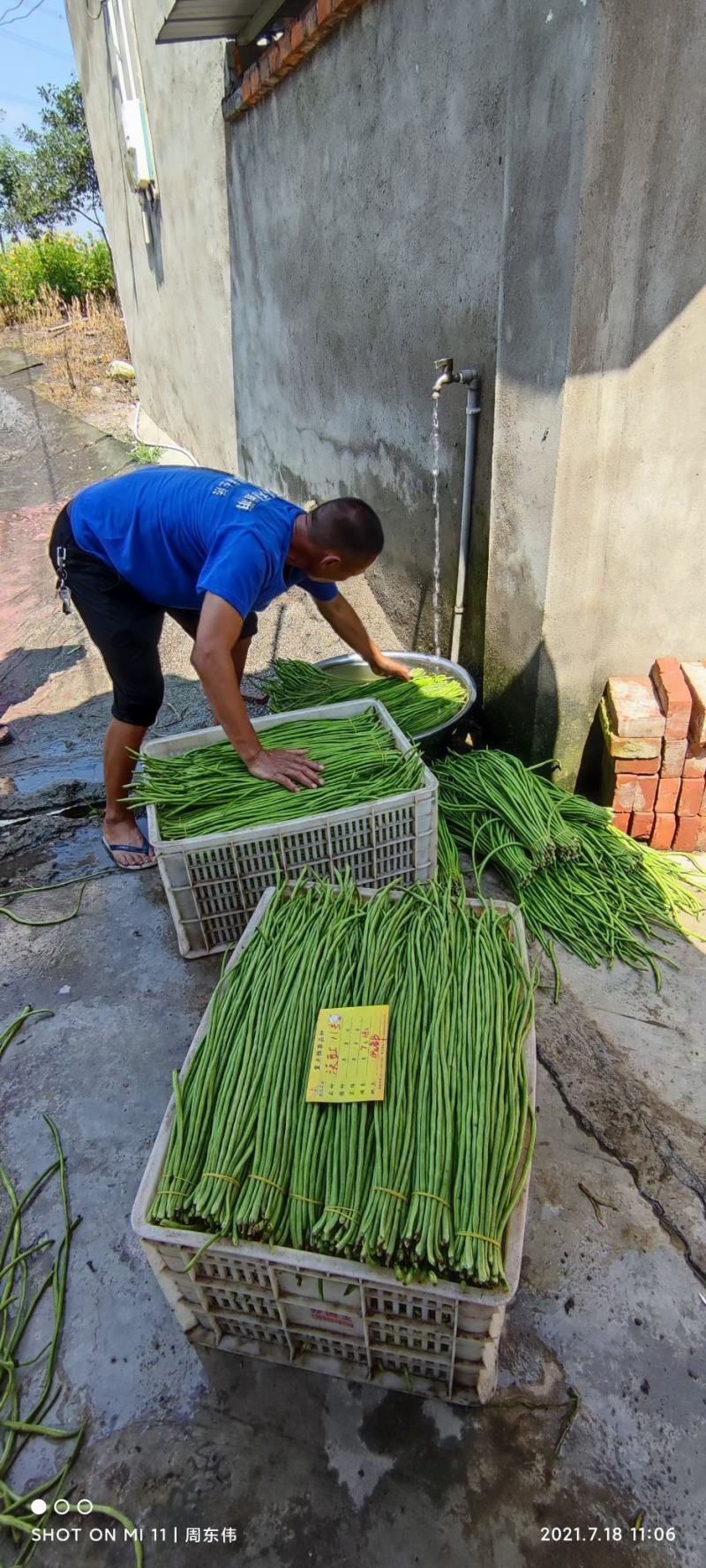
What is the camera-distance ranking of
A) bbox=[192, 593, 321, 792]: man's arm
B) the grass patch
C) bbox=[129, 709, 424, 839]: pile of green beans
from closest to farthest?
bbox=[192, 593, 321, 792]: man's arm → bbox=[129, 709, 424, 839]: pile of green beans → the grass patch

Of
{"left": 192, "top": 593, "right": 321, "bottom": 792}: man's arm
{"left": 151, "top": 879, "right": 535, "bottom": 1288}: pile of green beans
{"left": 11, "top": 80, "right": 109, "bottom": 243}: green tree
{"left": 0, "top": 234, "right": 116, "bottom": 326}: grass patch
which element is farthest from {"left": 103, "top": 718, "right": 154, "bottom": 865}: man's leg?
{"left": 11, "top": 80, "right": 109, "bottom": 243}: green tree

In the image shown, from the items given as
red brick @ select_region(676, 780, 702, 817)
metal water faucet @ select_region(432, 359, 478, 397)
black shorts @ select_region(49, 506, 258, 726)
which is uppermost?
metal water faucet @ select_region(432, 359, 478, 397)

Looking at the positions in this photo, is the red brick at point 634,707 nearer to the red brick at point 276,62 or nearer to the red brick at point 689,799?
the red brick at point 689,799

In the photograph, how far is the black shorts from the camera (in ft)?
9.81

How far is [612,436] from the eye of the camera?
2918mm

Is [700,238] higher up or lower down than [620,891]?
higher up

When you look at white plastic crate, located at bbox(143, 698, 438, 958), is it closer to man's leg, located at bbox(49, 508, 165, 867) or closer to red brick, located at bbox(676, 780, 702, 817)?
man's leg, located at bbox(49, 508, 165, 867)

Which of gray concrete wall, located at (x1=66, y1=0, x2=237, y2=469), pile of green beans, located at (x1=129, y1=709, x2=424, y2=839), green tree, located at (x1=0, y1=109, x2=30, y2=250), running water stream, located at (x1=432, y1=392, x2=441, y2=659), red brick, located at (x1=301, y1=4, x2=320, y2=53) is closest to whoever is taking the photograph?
pile of green beans, located at (x1=129, y1=709, x2=424, y2=839)

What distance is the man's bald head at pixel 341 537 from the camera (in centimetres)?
262

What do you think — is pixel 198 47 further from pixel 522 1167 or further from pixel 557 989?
pixel 522 1167

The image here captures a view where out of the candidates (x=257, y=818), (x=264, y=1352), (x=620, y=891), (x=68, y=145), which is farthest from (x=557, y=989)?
(x=68, y=145)

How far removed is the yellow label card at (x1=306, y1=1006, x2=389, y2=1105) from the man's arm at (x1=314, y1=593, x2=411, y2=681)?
6.20 ft

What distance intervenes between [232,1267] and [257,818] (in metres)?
1.29

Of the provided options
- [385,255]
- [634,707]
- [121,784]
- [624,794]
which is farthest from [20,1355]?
[385,255]
